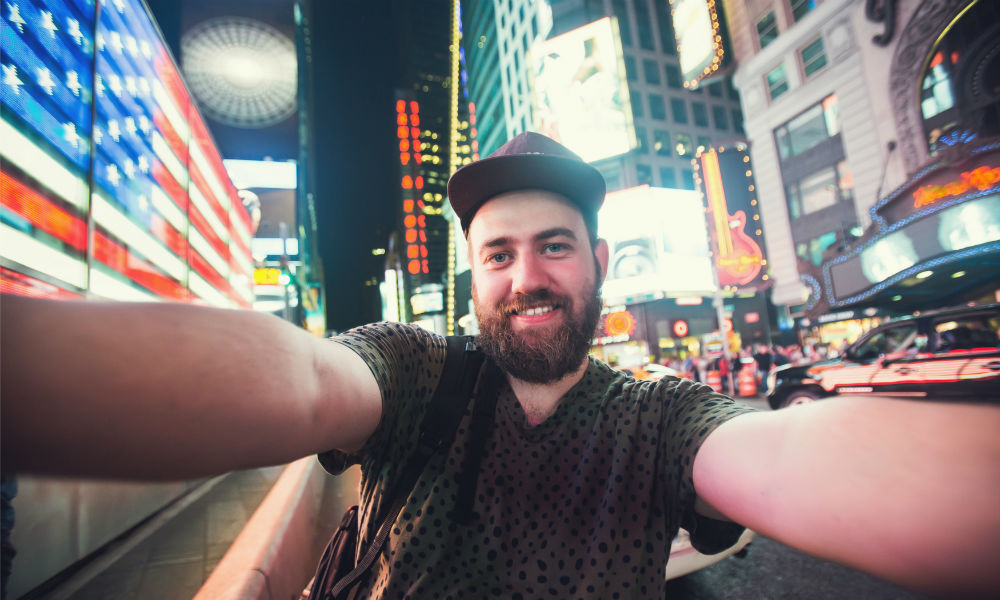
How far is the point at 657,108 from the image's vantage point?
3688cm

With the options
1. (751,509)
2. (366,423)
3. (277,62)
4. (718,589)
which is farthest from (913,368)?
(277,62)

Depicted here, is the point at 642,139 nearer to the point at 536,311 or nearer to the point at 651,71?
the point at 651,71

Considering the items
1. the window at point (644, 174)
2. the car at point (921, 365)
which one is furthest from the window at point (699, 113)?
the car at point (921, 365)

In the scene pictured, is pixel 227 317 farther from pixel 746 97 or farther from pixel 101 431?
pixel 746 97

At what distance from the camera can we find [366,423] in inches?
44.0

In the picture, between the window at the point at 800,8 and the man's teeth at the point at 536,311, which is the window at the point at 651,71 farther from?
the man's teeth at the point at 536,311

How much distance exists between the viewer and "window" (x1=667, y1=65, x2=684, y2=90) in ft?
124

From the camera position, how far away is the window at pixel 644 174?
113 feet

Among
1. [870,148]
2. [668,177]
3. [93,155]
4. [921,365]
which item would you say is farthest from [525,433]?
[668,177]

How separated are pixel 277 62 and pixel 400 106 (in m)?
58.0

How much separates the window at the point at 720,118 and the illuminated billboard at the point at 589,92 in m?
21.2

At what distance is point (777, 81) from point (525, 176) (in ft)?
92.3

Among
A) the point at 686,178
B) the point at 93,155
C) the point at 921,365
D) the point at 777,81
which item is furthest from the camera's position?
the point at 686,178

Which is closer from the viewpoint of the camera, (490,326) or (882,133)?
(490,326)
